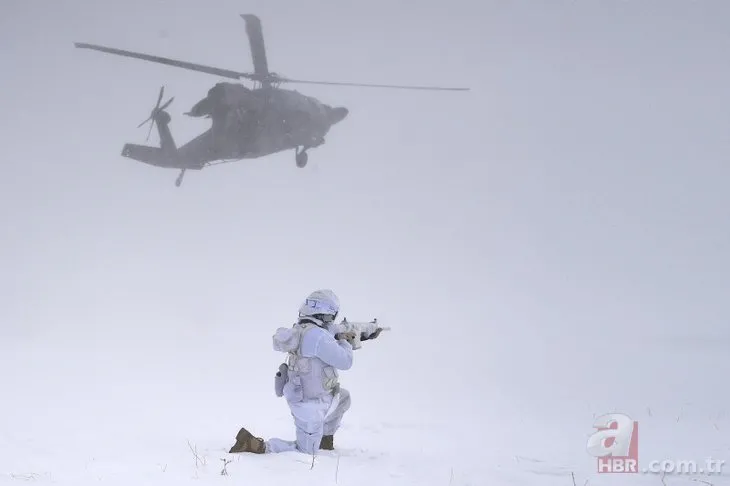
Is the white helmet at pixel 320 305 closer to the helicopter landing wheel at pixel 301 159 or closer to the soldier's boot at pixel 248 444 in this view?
the soldier's boot at pixel 248 444

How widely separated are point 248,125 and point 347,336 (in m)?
12.7

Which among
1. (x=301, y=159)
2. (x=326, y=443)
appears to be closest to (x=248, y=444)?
(x=326, y=443)

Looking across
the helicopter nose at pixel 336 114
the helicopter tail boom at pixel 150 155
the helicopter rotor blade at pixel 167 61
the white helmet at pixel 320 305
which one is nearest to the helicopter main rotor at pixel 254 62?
the helicopter rotor blade at pixel 167 61

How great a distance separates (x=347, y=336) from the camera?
5.53 meters

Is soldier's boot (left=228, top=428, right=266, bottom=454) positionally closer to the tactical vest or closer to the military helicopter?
the tactical vest

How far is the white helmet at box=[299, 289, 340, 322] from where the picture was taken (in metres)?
5.39

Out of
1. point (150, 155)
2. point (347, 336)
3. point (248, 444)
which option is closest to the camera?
point (248, 444)

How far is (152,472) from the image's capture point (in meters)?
4.25

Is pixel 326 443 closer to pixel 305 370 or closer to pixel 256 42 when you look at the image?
pixel 305 370

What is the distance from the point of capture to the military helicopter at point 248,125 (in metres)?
16.9


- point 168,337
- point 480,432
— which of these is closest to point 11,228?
point 168,337

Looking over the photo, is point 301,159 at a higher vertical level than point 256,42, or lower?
lower

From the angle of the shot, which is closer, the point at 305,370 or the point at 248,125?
the point at 305,370

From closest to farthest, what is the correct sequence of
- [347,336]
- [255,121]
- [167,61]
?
[347,336] → [167,61] → [255,121]
